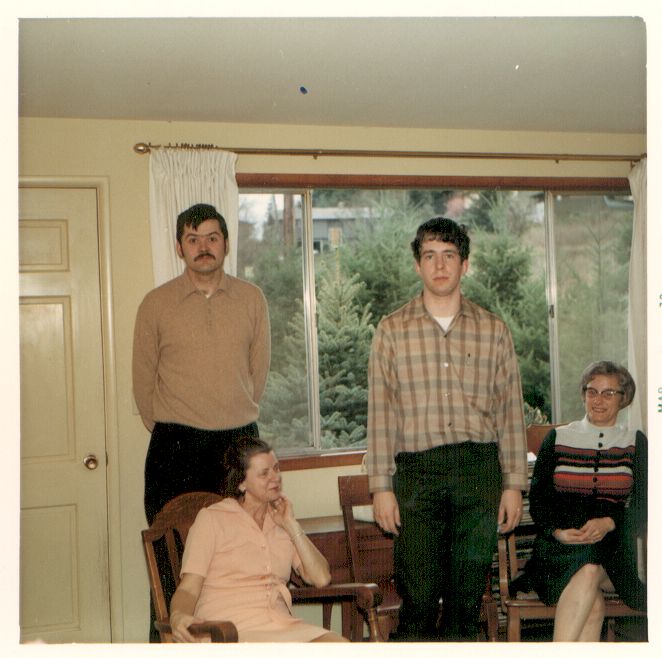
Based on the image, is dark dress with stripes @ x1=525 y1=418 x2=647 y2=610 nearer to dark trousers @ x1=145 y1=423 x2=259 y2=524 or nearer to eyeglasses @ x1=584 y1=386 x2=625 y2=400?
eyeglasses @ x1=584 y1=386 x2=625 y2=400

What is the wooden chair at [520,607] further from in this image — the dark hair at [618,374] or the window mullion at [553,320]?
the window mullion at [553,320]

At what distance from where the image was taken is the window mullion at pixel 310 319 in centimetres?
395

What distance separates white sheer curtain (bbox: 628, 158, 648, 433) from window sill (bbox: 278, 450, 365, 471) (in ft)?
4.27

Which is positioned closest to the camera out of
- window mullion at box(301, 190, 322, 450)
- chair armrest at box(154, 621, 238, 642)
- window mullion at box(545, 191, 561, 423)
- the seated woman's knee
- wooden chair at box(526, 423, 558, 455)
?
chair armrest at box(154, 621, 238, 642)

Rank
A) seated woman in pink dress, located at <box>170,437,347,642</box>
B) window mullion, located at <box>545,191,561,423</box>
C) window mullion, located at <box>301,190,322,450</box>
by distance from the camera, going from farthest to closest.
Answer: window mullion, located at <box>545,191,561,423</box>
window mullion, located at <box>301,190,322,450</box>
seated woman in pink dress, located at <box>170,437,347,642</box>

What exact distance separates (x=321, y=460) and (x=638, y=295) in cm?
166

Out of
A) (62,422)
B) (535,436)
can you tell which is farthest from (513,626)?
(62,422)

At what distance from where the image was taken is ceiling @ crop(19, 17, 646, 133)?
2.63 m

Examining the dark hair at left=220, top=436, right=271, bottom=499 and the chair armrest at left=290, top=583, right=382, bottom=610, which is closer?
the chair armrest at left=290, top=583, right=382, bottom=610

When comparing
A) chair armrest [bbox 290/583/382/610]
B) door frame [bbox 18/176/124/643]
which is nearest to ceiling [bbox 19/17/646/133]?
door frame [bbox 18/176/124/643]

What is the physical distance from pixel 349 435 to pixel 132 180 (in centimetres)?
148

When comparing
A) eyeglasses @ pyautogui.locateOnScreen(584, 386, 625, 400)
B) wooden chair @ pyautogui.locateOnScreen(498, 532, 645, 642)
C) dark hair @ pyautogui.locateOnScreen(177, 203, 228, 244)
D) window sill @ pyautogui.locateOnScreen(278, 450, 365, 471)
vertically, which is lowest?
wooden chair @ pyautogui.locateOnScreen(498, 532, 645, 642)

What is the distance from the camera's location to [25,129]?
353 centimetres

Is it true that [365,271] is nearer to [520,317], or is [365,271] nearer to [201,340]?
[520,317]
